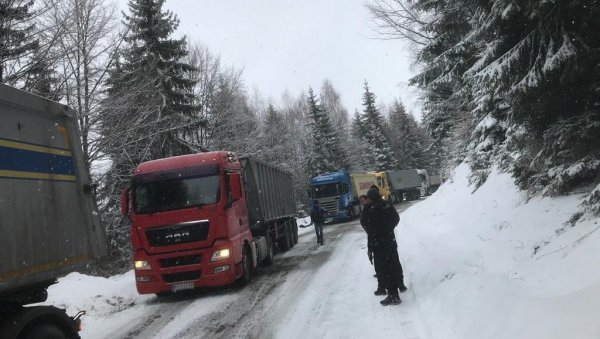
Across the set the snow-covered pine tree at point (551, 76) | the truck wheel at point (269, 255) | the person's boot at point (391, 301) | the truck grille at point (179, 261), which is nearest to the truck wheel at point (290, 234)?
the truck wheel at point (269, 255)

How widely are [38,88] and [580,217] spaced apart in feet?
41.6

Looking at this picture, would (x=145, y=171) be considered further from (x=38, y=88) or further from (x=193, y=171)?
(x=38, y=88)

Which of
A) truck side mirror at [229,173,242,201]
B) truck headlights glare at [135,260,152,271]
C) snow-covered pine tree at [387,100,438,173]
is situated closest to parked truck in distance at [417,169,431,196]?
snow-covered pine tree at [387,100,438,173]

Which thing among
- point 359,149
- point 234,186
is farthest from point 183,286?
point 359,149

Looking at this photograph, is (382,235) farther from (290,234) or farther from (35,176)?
(290,234)

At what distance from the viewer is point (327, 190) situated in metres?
31.7

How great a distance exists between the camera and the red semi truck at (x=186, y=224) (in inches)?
373

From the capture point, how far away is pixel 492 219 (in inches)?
386

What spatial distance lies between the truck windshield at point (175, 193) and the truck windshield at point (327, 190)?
22073 mm

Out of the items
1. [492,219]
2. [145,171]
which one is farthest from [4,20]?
[492,219]

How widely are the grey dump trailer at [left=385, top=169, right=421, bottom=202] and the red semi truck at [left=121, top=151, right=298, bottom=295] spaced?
40898 mm

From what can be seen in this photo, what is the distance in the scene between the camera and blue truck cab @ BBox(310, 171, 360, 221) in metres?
31.4

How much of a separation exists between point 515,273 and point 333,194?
2548 cm

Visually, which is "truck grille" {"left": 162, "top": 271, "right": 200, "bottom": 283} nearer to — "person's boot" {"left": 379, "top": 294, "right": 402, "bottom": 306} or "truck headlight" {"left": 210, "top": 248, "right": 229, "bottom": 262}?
"truck headlight" {"left": 210, "top": 248, "right": 229, "bottom": 262}
